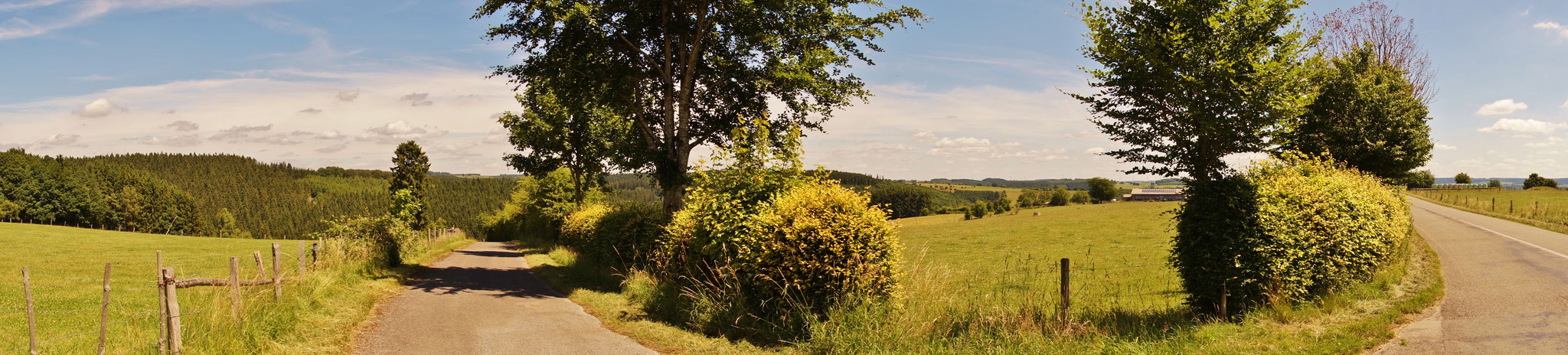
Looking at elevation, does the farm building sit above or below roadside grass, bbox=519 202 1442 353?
above

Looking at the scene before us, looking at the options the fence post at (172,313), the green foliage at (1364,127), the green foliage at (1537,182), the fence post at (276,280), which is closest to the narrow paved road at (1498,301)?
the green foliage at (1364,127)

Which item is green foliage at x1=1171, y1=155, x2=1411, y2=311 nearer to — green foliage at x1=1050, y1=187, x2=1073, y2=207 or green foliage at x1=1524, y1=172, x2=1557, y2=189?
green foliage at x1=1524, y1=172, x2=1557, y2=189

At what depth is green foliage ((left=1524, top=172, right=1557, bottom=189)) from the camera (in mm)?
61750

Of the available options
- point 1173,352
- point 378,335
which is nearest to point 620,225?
point 378,335

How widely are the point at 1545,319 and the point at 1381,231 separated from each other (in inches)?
114

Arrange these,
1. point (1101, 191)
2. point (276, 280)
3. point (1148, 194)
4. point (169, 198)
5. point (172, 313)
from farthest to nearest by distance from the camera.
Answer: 1. point (1148, 194)
2. point (169, 198)
3. point (1101, 191)
4. point (276, 280)
5. point (172, 313)

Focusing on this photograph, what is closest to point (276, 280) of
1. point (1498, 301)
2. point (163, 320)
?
point (163, 320)

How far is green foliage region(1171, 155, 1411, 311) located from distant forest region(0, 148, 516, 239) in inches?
1336

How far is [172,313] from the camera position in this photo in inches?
280

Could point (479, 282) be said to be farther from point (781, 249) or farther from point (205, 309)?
point (781, 249)

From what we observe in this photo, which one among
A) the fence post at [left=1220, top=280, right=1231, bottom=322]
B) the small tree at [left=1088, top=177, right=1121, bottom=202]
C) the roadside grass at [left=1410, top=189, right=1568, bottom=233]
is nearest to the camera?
the fence post at [left=1220, top=280, right=1231, bottom=322]

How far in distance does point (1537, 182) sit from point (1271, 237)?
83246 millimetres

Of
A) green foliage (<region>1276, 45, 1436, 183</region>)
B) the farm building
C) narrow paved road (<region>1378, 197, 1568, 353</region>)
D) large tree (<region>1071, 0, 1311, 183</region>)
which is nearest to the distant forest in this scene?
large tree (<region>1071, 0, 1311, 183</region>)

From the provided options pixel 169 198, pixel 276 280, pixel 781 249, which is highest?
pixel 781 249
